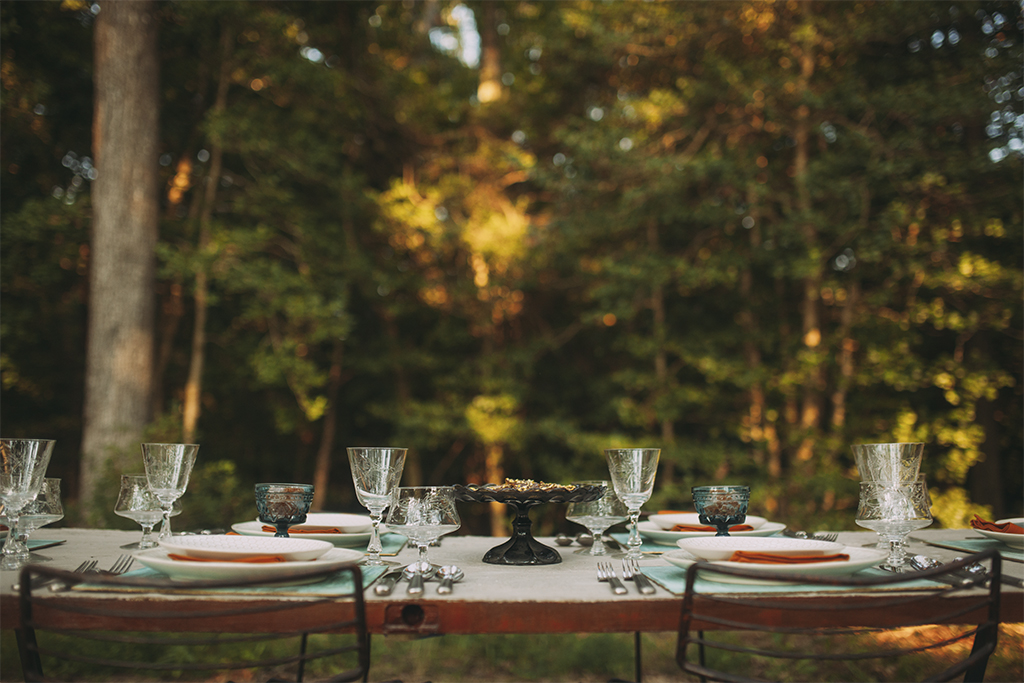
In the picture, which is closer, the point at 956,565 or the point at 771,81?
the point at 956,565

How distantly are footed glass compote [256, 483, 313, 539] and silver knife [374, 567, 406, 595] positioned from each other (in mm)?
326

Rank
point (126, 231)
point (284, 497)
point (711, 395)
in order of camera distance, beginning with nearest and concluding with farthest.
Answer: point (284, 497) < point (126, 231) < point (711, 395)

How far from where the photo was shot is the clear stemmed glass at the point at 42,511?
148cm

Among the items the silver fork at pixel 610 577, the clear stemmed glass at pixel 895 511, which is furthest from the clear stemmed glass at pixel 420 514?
the clear stemmed glass at pixel 895 511

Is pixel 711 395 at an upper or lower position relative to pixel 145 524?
upper

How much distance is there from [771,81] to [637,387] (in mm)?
2587

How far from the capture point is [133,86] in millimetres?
4699

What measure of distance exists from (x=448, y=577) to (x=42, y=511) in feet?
3.38

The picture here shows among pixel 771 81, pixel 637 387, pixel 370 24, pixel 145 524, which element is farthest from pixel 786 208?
pixel 145 524

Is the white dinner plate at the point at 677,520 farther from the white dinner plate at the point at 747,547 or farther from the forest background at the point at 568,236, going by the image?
the forest background at the point at 568,236

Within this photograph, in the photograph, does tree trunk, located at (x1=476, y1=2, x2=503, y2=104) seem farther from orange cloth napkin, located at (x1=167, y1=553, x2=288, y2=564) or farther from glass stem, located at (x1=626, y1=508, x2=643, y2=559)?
orange cloth napkin, located at (x1=167, y1=553, x2=288, y2=564)

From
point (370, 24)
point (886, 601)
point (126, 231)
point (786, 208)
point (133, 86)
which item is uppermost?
point (370, 24)

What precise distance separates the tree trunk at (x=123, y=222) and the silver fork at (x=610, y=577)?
4.11 metres

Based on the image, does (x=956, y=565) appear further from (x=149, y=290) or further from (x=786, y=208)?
(x=149, y=290)
